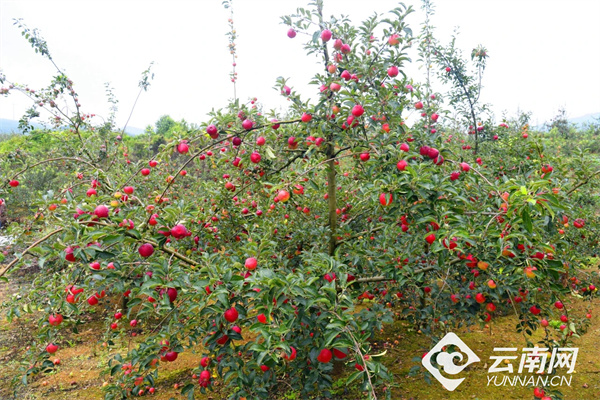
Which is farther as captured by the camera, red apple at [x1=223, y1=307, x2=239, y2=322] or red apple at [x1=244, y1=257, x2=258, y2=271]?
red apple at [x1=244, y1=257, x2=258, y2=271]

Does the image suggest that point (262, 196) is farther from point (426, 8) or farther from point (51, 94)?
point (426, 8)

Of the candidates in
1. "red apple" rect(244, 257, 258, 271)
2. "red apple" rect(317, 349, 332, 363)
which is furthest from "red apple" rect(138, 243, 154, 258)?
"red apple" rect(317, 349, 332, 363)

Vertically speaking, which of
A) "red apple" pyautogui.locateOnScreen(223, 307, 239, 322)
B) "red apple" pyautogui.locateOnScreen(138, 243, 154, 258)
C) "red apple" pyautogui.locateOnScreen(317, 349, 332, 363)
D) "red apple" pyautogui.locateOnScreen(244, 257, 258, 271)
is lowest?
"red apple" pyautogui.locateOnScreen(317, 349, 332, 363)

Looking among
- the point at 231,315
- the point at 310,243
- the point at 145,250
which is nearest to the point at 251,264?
the point at 231,315

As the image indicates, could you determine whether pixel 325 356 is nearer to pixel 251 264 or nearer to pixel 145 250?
pixel 251 264

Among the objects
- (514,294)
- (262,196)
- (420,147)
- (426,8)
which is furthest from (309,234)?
(426,8)

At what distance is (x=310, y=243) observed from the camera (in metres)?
2.80

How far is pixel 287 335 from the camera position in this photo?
163cm

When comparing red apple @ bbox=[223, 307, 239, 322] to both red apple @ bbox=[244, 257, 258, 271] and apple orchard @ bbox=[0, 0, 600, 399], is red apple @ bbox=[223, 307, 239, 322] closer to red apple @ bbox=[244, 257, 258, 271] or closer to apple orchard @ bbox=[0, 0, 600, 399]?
apple orchard @ bbox=[0, 0, 600, 399]

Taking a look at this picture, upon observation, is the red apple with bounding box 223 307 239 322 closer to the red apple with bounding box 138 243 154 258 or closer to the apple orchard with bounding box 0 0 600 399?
the apple orchard with bounding box 0 0 600 399

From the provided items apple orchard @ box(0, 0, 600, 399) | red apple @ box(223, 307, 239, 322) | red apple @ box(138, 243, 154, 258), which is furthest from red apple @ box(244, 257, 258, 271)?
red apple @ box(138, 243, 154, 258)

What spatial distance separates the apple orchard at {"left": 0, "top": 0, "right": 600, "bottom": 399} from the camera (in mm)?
1506

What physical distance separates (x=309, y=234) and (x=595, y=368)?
8.21ft

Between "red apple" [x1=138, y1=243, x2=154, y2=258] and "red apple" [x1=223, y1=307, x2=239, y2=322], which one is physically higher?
"red apple" [x1=138, y1=243, x2=154, y2=258]
